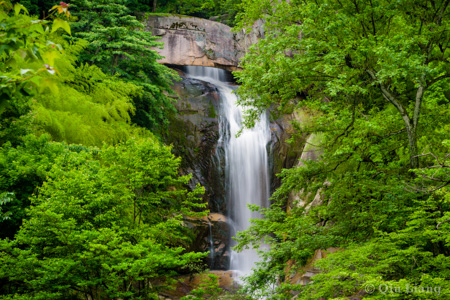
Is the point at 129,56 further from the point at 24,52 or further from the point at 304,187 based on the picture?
the point at 24,52

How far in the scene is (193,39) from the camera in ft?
80.0

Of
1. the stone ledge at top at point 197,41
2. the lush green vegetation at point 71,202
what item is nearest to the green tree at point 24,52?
the lush green vegetation at point 71,202

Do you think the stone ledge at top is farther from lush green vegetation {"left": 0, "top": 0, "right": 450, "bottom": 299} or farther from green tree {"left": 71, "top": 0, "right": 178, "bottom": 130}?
lush green vegetation {"left": 0, "top": 0, "right": 450, "bottom": 299}

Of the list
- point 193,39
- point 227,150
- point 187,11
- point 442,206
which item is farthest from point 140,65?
point 187,11

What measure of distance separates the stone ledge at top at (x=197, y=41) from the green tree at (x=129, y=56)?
6.78 metres

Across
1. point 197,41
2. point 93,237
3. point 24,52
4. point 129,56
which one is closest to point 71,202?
point 93,237

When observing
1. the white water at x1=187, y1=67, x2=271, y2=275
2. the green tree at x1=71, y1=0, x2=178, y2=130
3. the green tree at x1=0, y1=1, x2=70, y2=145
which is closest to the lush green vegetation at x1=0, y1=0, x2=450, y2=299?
the green tree at x1=0, y1=1, x2=70, y2=145

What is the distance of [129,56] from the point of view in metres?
15.1

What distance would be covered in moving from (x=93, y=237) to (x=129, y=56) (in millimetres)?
10676

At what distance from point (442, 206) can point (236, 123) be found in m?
15.4

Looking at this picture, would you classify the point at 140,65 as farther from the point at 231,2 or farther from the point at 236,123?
the point at 231,2

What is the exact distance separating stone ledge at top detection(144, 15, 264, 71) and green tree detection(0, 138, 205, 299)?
669 inches

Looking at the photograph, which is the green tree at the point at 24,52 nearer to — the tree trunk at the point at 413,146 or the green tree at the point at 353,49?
the green tree at the point at 353,49

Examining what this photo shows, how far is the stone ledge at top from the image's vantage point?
23750 mm
